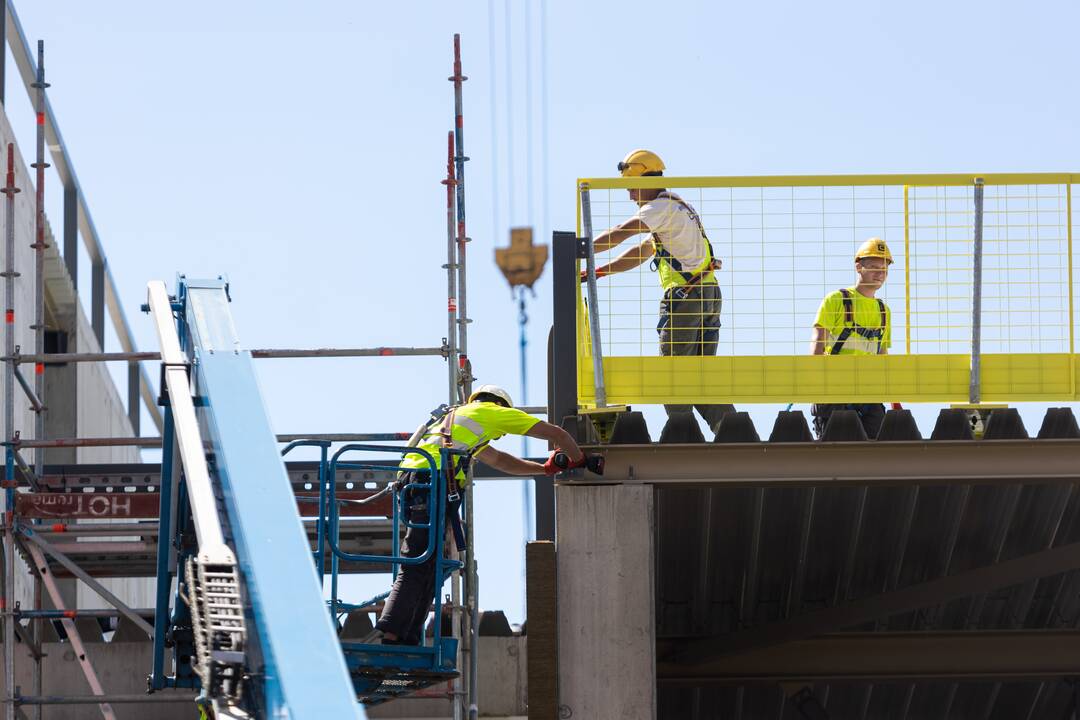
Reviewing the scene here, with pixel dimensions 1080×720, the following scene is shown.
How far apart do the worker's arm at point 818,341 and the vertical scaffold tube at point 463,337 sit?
252 cm

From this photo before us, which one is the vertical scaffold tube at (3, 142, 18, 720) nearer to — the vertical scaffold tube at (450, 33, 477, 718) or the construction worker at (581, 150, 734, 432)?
the vertical scaffold tube at (450, 33, 477, 718)

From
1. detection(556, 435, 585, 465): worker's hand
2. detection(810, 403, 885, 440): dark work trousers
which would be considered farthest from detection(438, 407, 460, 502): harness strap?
detection(810, 403, 885, 440): dark work trousers

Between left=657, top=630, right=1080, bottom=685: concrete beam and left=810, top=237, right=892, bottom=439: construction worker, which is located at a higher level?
left=810, top=237, right=892, bottom=439: construction worker

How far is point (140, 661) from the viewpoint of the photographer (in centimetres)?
1348

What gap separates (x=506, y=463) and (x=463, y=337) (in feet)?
9.47

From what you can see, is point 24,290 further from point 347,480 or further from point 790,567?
point 790,567

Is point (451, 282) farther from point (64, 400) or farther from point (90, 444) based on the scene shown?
point (64, 400)

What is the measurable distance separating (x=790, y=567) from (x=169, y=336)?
5371mm

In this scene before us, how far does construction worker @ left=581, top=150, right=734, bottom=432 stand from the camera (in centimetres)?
1110

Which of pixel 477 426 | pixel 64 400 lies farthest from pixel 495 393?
pixel 64 400

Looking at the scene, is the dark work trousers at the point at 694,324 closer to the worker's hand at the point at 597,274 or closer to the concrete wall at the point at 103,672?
the worker's hand at the point at 597,274

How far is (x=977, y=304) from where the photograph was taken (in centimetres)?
1074

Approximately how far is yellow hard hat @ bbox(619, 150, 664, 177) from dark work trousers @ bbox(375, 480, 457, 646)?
2982 mm

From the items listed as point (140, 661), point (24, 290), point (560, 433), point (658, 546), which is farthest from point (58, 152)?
point (560, 433)
